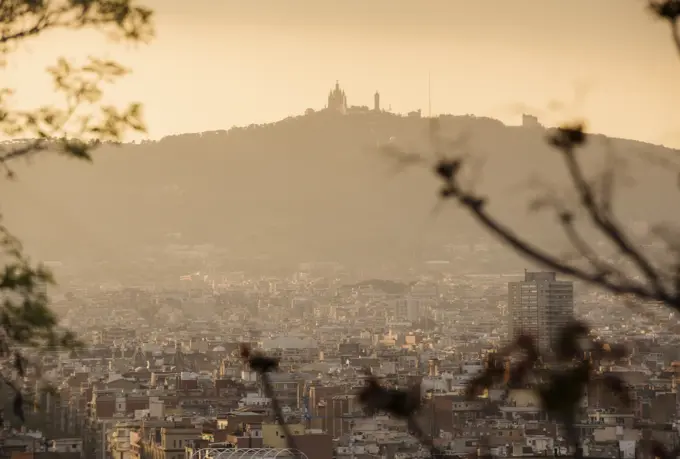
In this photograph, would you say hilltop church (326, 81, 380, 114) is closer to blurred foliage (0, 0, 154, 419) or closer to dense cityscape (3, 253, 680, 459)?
dense cityscape (3, 253, 680, 459)

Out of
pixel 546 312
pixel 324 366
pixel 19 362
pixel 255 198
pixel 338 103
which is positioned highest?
pixel 338 103

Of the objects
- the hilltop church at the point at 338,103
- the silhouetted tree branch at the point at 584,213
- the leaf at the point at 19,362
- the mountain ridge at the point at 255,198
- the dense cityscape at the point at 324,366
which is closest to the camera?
the silhouetted tree branch at the point at 584,213

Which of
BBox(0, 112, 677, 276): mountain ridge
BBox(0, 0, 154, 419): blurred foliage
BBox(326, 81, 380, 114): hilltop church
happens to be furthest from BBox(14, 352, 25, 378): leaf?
BBox(326, 81, 380, 114): hilltop church

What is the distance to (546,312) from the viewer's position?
9461mm

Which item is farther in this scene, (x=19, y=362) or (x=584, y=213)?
(x=19, y=362)

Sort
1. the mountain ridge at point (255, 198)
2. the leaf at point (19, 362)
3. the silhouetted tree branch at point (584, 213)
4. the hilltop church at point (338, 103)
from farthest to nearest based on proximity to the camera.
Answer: the hilltop church at point (338, 103) → the mountain ridge at point (255, 198) → the leaf at point (19, 362) → the silhouetted tree branch at point (584, 213)

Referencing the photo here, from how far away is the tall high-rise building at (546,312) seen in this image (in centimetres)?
289

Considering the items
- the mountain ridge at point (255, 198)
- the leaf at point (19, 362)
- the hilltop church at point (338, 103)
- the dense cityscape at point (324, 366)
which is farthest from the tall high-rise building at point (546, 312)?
the hilltop church at point (338, 103)

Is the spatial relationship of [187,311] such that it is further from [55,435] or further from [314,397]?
[55,435]

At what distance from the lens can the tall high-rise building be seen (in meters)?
2.89

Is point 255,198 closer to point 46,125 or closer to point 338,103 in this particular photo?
point 338,103

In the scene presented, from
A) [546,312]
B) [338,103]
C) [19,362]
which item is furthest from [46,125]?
[338,103]

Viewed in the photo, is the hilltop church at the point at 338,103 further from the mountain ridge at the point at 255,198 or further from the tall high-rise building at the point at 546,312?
the tall high-rise building at the point at 546,312

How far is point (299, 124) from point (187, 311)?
83.2 ft
